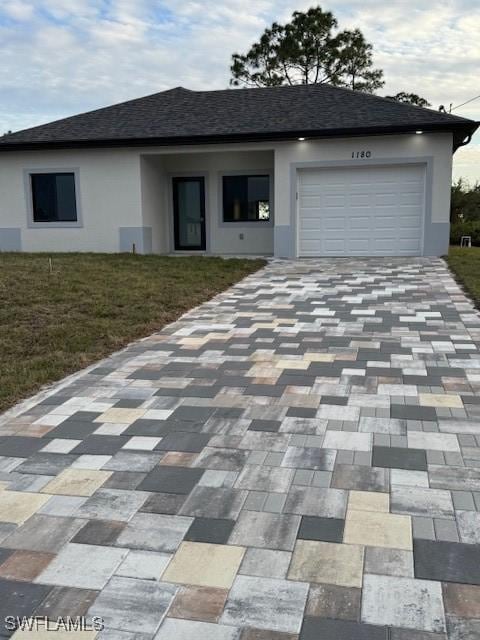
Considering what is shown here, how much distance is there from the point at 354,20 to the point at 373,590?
104 ft

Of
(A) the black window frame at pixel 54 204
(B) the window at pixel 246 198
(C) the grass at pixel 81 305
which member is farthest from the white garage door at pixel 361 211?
(A) the black window frame at pixel 54 204

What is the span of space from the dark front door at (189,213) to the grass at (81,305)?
4.43 m

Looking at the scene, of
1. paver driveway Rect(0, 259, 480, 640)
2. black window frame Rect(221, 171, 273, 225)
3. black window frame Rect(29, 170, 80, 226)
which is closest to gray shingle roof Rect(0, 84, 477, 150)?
black window frame Rect(29, 170, 80, 226)

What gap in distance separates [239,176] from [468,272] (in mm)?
7652

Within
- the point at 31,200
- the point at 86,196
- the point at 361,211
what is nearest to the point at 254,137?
the point at 361,211

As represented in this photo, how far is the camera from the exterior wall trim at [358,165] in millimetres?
13688

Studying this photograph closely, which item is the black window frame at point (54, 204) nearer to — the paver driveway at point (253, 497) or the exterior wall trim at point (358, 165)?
the exterior wall trim at point (358, 165)

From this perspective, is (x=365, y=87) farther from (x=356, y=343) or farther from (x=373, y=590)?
(x=373, y=590)

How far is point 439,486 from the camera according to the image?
2.88 m

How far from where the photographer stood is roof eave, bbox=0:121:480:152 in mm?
13141

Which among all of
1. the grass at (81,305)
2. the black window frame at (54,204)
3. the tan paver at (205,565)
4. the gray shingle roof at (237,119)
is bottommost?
the tan paver at (205,565)

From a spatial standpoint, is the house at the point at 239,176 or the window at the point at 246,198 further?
the window at the point at 246,198

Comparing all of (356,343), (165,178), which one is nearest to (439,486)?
(356,343)

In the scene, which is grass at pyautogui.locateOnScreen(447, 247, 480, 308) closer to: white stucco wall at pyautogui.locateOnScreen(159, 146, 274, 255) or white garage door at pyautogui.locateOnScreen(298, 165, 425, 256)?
white garage door at pyautogui.locateOnScreen(298, 165, 425, 256)
